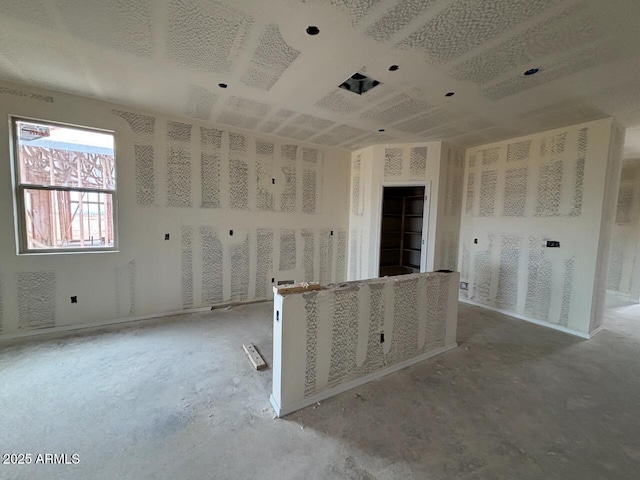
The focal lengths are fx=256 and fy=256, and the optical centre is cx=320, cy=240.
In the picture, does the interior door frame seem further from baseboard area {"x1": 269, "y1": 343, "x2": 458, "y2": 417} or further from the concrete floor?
baseboard area {"x1": 269, "y1": 343, "x2": 458, "y2": 417}

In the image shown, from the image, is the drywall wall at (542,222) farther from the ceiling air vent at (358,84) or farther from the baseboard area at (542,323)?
the ceiling air vent at (358,84)

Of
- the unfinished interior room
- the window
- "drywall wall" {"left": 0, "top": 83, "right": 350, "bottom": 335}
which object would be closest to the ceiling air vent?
the unfinished interior room

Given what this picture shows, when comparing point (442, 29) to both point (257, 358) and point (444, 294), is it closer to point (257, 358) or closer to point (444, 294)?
point (444, 294)

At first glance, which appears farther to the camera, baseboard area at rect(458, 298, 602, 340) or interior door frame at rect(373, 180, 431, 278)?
interior door frame at rect(373, 180, 431, 278)

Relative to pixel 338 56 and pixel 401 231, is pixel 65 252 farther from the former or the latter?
pixel 401 231

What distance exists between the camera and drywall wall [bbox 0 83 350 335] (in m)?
3.04

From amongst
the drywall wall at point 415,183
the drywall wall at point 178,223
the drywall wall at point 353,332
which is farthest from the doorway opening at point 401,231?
the drywall wall at point 353,332

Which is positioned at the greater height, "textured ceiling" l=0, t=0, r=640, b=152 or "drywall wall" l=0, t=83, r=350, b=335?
"textured ceiling" l=0, t=0, r=640, b=152

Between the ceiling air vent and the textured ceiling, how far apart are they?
7cm

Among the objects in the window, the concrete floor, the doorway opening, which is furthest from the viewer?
the doorway opening

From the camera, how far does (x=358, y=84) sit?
2.82m

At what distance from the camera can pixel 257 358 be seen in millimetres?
2635

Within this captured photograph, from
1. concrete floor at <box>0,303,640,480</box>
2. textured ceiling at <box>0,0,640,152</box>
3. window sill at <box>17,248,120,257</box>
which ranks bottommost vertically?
concrete floor at <box>0,303,640,480</box>

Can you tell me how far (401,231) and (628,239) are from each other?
479 centimetres
